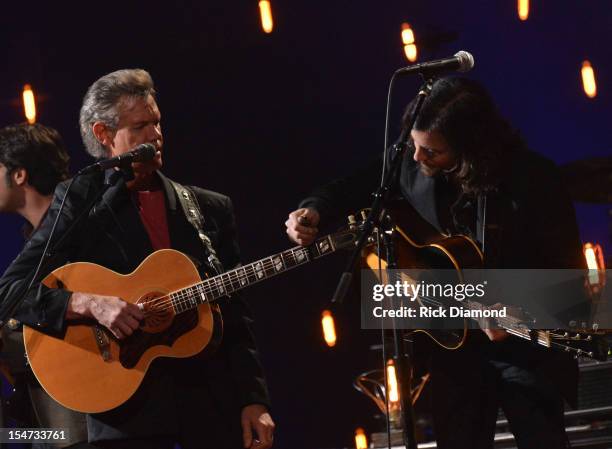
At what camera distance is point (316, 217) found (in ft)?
11.0

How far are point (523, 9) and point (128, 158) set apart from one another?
3667 millimetres

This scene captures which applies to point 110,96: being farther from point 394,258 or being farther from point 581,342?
point 581,342

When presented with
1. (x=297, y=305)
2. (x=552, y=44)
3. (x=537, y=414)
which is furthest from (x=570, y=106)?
(x=537, y=414)

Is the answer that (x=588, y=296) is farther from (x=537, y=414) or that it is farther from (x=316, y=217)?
(x=316, y=217)

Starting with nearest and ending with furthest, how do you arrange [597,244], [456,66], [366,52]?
[456,66] < [597,244] < [366,52]

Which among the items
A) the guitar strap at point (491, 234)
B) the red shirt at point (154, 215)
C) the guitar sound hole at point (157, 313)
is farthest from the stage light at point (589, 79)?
the guitar sound hole at point (157, 313)

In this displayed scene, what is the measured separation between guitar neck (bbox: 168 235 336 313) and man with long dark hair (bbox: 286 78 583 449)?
0.08 meters

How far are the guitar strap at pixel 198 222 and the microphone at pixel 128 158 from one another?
249 mm

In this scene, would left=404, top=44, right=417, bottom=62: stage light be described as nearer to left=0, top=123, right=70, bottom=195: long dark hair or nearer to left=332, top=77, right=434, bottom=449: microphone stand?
left=0, top=123, right=70, bottom=195: long dark hair

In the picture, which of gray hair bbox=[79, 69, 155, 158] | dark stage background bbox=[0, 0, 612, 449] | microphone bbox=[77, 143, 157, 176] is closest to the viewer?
microphone bbox=[77, 143, 157, 176]

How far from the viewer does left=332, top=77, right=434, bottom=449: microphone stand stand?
2.72 meters

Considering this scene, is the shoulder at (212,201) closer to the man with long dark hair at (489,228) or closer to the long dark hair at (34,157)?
the man with long dark hair at (489,228)

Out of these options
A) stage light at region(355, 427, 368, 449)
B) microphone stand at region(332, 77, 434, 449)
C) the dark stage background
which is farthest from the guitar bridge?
the dark stage background

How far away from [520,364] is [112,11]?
15.8 feet
